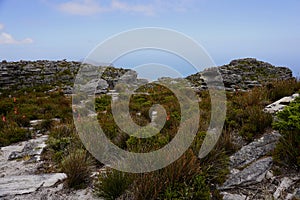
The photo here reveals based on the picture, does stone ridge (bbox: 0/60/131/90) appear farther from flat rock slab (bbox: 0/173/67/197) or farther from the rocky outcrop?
flat rock slab (bbox: 0/173/67/197)

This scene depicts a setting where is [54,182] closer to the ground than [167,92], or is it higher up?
Answer: closer to the ground

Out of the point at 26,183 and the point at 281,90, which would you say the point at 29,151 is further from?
the point at 281,90

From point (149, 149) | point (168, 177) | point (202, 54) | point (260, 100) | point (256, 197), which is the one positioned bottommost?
point (256, 197)

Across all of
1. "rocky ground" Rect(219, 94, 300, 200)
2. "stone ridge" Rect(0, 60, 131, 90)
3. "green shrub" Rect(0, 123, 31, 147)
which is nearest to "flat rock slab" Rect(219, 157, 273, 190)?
"rocky ground" Rect(219, 94, 300, 200)

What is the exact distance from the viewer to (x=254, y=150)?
206 inches

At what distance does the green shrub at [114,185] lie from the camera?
405cm

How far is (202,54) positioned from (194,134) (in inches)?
91.3

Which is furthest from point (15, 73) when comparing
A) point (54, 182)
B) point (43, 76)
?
point (54, 182)

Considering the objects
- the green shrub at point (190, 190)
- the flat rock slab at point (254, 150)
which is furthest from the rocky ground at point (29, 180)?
the flat rock slab at point (254, 150)

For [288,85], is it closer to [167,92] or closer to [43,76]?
[167,92]

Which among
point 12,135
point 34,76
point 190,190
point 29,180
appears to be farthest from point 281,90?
point 34,76

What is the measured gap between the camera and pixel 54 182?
4715mm

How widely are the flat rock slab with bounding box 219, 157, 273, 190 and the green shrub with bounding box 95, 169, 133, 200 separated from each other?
1.69 m

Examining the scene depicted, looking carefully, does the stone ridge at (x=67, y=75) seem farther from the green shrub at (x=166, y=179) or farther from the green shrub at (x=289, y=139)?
the green shrub at (x=166, y=179)
